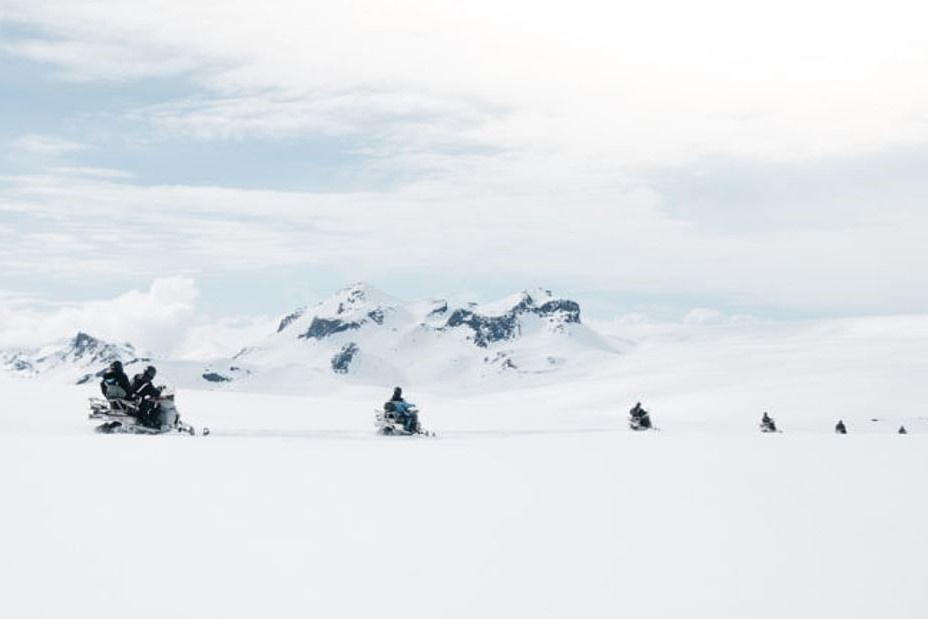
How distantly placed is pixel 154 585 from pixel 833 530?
794cm

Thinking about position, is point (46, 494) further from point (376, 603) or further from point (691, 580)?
point (691, 580)

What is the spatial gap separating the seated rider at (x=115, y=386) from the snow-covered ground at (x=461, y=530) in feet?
25.9

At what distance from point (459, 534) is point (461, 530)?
0.20m

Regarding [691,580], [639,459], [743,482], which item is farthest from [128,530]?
[639,459]

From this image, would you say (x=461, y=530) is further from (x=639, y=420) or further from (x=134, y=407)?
(x=639, y=420)

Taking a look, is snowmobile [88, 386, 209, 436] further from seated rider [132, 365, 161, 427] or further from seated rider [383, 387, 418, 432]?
seated rider [383, 387, 418, 432]

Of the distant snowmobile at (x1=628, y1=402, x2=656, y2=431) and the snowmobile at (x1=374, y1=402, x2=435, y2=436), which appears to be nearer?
the snowmobile at (x1=374, y1=402, x2=435, y2=436)

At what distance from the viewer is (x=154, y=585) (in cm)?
935

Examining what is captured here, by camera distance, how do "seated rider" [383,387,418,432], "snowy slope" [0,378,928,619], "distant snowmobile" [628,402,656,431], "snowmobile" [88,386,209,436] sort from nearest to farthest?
"snowy slope" [0,378,928,619]
"snowmobile" [88,386,209,436]
"seated rider" [383,387,418,432]
"distant snowmobile" [628,402,656,431]

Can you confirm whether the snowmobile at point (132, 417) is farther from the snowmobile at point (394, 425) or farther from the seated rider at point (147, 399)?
the snowmobile at point (394, 425)

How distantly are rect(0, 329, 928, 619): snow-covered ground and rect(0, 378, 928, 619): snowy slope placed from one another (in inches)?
1.4

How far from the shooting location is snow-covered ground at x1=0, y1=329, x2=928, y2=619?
30.4ft

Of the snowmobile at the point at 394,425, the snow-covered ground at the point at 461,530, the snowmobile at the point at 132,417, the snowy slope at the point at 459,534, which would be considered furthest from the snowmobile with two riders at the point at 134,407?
the snowy slope at the point at 459,534

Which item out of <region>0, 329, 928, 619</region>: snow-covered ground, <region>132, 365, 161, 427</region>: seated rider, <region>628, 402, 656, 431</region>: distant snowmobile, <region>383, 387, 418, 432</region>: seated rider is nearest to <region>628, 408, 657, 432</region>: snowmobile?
<region>628, 402, 656, 431</region>: distant snowmobile
